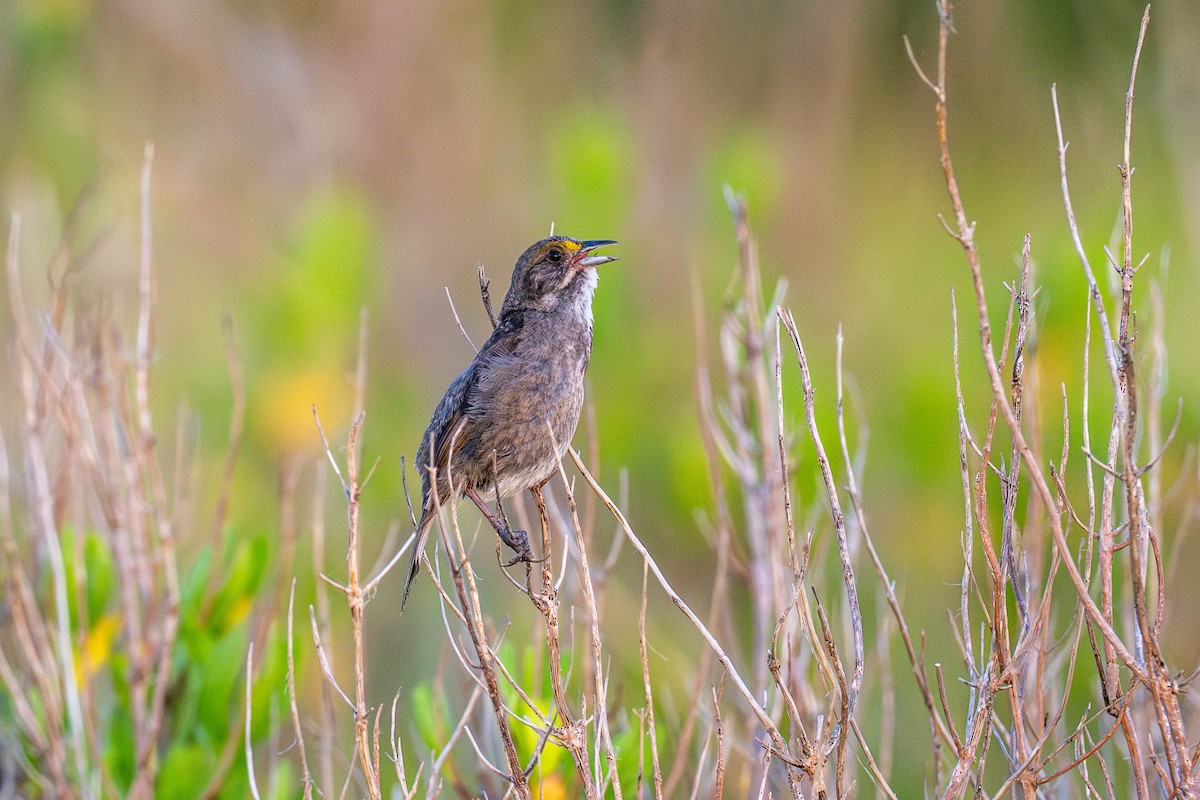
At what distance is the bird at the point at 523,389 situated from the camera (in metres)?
3.52

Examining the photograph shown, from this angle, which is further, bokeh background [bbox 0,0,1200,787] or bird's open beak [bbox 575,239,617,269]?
bokeh background [bbox 0,0,1200,787]

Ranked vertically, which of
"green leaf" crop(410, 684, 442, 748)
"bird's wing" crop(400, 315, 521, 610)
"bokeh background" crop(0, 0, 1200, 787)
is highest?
"bokeh background" crop(0, 0, 1200, 787)

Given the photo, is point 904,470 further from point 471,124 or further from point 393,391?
point 471,124

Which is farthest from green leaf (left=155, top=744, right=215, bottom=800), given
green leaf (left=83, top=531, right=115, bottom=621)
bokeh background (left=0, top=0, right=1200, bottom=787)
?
bokeh background (left=0, top=0, right=1200, bottom=787)

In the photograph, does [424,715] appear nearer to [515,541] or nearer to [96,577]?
[515,541]

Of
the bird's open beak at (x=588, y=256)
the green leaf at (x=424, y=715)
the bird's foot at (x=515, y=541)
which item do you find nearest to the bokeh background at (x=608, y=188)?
the bird's open beak at (x=588, y=256)

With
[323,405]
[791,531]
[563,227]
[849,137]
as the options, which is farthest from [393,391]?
[791,531]

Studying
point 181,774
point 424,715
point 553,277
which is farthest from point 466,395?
point 181,774

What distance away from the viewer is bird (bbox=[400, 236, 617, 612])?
3.52 meters

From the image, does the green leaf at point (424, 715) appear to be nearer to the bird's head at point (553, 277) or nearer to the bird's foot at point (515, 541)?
the bird's foot at point (515, 541)

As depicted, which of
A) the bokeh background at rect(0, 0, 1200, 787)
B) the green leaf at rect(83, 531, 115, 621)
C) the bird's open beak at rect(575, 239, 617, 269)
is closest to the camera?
the bird's open beak at rect(575, 239, 617, 269)

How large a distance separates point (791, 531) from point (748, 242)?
1511mm

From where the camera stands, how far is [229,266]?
10.8 metres

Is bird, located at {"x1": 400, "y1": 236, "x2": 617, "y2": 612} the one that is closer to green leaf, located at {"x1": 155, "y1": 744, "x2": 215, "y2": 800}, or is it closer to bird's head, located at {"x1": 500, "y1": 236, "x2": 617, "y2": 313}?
bird's head, located at {"x1": 500, "y1": 236, "x2": 617, "y2": 313}
